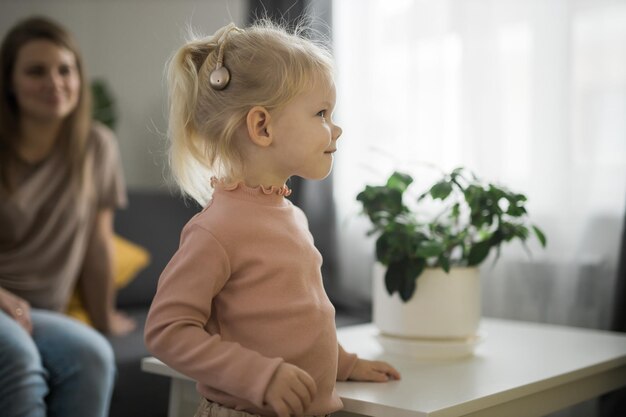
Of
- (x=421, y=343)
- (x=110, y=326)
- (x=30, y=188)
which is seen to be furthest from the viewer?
(x=110, y=326)

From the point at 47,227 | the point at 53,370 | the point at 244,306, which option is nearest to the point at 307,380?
the point at 244,306

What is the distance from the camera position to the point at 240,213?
110 cm

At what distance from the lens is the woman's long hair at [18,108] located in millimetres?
2025

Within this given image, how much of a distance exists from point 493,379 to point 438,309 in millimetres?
234

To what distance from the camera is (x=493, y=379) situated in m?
1.32

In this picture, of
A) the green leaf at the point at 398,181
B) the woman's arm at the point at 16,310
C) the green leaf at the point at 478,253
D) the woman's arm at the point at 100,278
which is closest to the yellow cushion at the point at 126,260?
the woman's arm at the point at 100,278

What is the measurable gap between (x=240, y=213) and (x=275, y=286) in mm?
111

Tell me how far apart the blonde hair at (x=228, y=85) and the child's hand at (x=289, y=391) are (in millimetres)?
311

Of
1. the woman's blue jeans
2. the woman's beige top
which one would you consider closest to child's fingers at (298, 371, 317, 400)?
the woman's blue jeans

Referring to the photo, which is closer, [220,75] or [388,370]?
[220,75]

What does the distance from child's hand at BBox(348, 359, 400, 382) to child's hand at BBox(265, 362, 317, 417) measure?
0.29 metres

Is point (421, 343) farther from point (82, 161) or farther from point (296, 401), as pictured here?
point (82, 161)

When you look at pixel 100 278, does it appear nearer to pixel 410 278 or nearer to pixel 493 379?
pixel 410 278

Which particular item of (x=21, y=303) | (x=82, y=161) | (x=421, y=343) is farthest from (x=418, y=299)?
(x=82, y=161)
